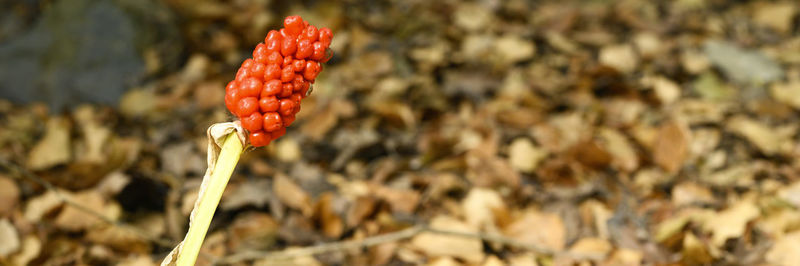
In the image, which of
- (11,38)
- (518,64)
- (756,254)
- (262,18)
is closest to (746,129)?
(756,254)

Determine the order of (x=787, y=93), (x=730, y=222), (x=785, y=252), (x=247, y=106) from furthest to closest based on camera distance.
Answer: (x=787, y=93), (x=730, y=222), (x=785, y=252), (x=247, y=106)

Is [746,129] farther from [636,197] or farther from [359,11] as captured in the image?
[359,11]

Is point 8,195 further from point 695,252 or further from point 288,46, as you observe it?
point 695,252

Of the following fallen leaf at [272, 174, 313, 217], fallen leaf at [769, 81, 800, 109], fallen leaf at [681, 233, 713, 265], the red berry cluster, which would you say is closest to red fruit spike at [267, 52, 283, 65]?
the red berry cluster

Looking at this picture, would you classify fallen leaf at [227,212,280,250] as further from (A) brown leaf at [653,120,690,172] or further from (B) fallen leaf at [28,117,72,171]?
(A) brown leaf at [653,120,690,172]

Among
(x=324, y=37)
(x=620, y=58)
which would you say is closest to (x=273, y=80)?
(x=324, y=37)

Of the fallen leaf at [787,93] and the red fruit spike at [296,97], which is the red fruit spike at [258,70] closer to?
the red fruit spike at [296,97]

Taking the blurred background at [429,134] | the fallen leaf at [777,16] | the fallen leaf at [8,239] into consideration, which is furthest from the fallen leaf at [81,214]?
the fallen leaf at [777,16]
